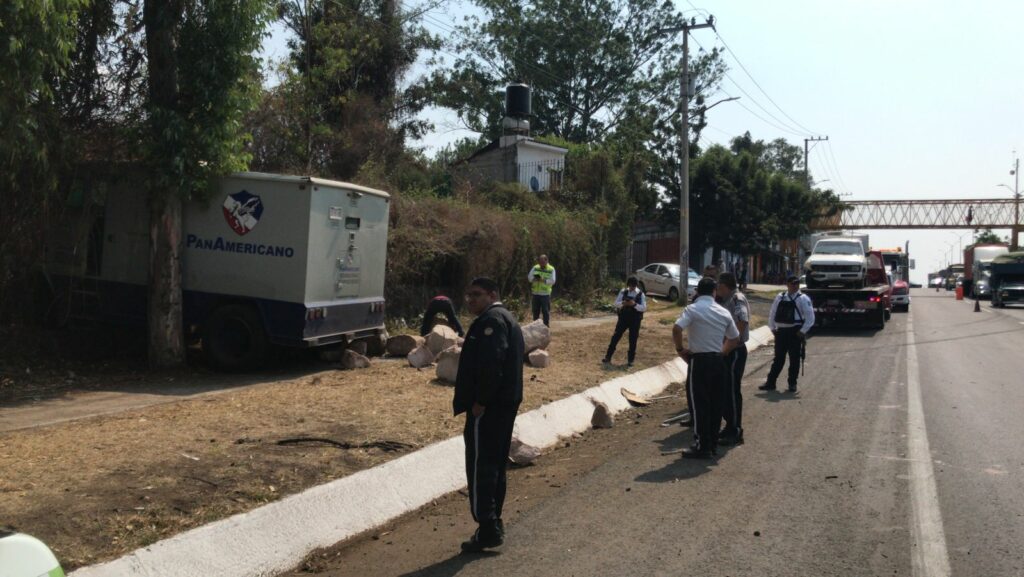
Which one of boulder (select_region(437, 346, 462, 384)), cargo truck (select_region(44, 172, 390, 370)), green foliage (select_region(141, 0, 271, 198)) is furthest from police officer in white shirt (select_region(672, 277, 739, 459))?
green foliage (select_region(141, 0, 271, 198))

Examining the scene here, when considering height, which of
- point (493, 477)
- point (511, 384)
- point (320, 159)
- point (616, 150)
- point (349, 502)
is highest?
point (616, 150)

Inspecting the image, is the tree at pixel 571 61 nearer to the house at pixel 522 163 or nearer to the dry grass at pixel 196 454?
the house at pixel 522 163

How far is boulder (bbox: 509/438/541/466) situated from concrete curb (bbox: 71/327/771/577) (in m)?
0.49

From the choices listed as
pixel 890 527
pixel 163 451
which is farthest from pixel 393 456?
pixel 890 527

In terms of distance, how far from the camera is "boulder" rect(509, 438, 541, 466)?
8.26m

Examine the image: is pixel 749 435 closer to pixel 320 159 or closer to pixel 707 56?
pixel 320 159

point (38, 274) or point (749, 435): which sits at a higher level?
point (38, 274)

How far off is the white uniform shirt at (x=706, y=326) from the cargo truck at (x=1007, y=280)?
36.5 meters

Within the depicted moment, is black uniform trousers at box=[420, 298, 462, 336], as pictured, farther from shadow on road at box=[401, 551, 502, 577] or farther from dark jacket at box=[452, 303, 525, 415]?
shadow on road at box=[401, 551, 502, 577]

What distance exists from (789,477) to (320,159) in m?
17.7

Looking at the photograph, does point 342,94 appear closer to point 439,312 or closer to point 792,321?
point 439,312

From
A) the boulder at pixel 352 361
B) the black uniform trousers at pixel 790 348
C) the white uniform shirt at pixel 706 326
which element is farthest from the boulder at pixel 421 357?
the white uniform shirt at pixel 706 326

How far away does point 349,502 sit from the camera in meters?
6.36

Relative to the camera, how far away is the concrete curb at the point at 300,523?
493 cm
